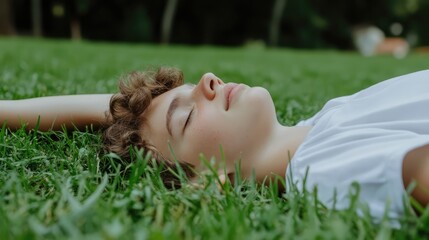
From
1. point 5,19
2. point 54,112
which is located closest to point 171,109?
point 54,112

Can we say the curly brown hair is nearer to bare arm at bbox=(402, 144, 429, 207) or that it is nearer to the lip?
the lip

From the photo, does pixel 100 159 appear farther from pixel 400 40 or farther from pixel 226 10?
pixel 400 40

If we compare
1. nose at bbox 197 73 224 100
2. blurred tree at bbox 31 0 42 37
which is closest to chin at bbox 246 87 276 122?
nose at bbox 197 73 224 100

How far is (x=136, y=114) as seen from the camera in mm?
2500

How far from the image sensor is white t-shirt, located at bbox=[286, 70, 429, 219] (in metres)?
1.72

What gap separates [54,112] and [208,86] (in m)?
0.87

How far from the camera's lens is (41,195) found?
6.13ft

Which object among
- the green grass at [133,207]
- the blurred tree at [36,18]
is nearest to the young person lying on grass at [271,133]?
the green grass at [133,207]

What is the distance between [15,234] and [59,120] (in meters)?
1.49

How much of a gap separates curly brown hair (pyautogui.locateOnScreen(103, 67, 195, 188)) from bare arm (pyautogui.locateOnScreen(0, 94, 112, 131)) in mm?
100

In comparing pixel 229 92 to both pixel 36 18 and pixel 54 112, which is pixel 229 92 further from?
pixel 36 18

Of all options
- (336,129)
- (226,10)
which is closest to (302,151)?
(336,129)

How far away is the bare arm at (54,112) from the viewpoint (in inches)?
105

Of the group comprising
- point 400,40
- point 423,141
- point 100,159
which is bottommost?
point 400,40
